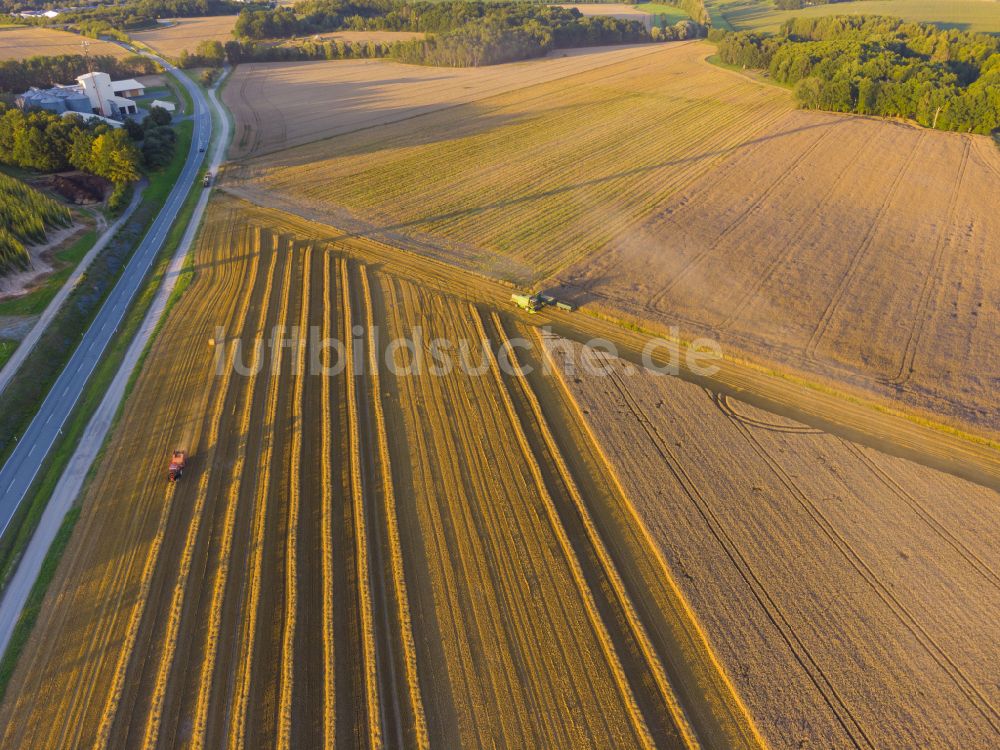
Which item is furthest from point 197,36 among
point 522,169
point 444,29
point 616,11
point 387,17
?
point 522,169

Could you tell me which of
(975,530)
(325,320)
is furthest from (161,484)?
(975,530)

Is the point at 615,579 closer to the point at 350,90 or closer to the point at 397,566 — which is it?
the point at 397,566

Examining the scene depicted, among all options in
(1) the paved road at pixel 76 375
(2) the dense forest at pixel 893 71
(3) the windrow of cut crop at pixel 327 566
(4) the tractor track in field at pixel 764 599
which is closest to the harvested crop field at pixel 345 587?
(3) the windrow of cut crop at pixel 327 566

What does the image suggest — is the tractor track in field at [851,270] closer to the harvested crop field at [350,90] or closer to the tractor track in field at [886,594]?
the tractor track in field at [886,594]

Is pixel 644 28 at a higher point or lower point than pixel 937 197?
higher

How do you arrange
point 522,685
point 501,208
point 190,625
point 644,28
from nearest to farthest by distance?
point 522,685
point 190,625
point 501,208
point 644,28

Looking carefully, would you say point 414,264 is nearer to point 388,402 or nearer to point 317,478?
point 388,402

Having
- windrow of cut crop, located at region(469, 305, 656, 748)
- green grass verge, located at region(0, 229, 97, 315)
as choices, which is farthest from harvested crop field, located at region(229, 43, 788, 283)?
green grass verge, located at region(0, 229, 97, 315)
